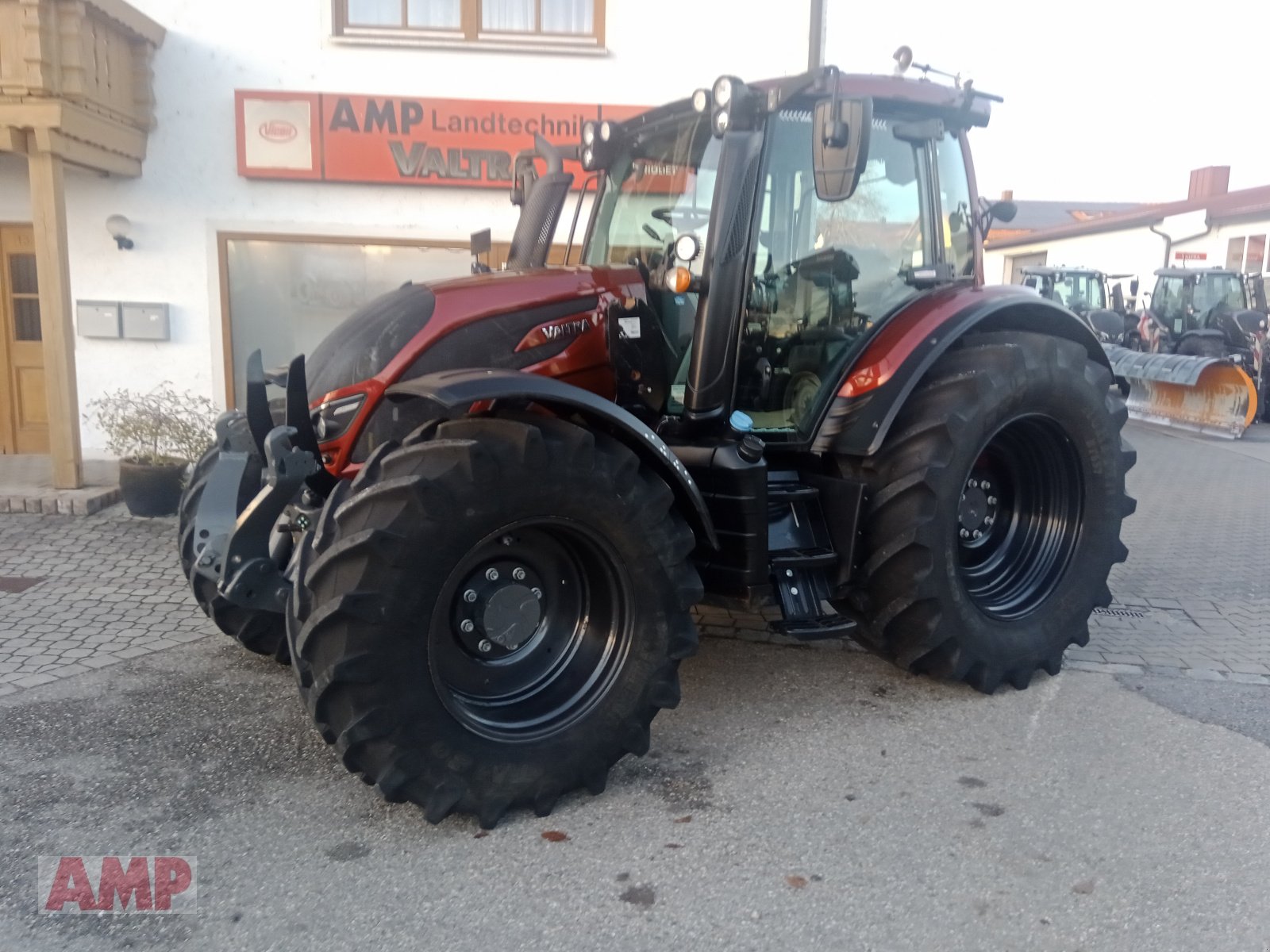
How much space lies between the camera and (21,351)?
29.5 feet

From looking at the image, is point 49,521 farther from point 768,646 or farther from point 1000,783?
point 1000,783

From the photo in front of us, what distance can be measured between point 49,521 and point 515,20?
17.4 ft

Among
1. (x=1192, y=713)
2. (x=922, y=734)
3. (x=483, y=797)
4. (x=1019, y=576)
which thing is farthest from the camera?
(x=1019, y=576)

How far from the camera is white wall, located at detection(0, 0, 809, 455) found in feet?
26.8

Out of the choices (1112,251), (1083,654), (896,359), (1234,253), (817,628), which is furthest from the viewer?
(1112,251)

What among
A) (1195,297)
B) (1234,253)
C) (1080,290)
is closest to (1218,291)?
(1195,297)

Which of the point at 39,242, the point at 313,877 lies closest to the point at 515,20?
the point at 39,242

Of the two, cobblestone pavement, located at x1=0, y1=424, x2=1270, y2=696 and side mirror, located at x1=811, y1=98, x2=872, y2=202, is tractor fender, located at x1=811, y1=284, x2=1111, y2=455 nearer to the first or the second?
side mirror, located at x1=811, y1=98, x2=872, y2=202

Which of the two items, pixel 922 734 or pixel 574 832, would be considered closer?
pixel 574 832

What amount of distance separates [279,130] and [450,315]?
18.0ft

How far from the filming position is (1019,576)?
15.3ft

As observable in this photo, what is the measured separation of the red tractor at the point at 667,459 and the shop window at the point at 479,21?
168 inches

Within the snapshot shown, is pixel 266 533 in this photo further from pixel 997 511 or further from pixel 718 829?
pixel 997 511

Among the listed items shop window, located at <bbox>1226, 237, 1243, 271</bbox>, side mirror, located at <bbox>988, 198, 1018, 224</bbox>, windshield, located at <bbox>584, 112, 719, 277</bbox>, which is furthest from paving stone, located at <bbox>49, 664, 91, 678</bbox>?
shop window, located at <bbox>1226, 237, 1243, 271</bbox>
